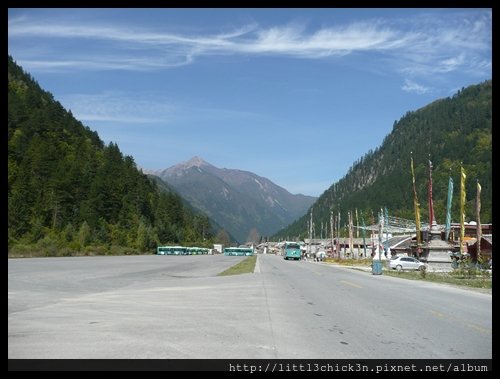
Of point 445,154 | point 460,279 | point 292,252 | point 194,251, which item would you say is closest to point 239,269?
point 460,279

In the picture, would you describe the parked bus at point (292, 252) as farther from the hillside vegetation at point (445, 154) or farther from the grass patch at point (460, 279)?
the grass patch at point (460, 279)

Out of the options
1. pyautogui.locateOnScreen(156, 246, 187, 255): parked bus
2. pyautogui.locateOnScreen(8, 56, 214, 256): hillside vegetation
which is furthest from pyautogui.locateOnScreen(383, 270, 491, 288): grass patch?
pyautogui.locateOnScreen(156, 246, 187, 255): parked bus

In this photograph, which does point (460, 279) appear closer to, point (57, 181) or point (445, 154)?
point (445, 154)

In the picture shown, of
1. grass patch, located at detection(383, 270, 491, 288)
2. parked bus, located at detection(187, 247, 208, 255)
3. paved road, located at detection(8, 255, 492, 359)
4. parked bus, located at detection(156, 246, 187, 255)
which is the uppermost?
paved road, located at detection(8, 255, 492, 359)

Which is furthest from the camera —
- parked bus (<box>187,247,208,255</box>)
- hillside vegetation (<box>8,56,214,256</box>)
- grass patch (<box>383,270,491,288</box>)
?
parked bus (<box>187,247,208,255</box>)

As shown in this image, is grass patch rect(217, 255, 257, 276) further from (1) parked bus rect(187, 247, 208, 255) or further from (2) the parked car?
(1) parked bus rect(187, 247, 208, 255)

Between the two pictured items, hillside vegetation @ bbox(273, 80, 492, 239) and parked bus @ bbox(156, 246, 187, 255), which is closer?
hillside vegetation @ bbox(273, 80, 492, 239)

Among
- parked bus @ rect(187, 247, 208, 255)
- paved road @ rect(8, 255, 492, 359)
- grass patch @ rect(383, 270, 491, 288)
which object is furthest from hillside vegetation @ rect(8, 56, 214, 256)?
parked bus @ rect(187, 247, 208, 255)

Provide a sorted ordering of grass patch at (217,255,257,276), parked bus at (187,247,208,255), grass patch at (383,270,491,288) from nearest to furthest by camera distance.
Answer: grass patch at (383,270,491,288) < grass patch at (217,255,257,276) < parked bus at (187,247,208,255)

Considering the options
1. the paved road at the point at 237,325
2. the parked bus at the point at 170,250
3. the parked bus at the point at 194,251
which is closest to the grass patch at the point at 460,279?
the paved road at the point at 237,325

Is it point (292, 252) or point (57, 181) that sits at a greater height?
point (57, 181)

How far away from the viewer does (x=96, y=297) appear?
1684 cm

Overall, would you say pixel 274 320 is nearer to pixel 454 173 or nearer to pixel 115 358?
pixel 115 358

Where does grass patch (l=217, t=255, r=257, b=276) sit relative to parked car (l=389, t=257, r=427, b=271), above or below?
above
